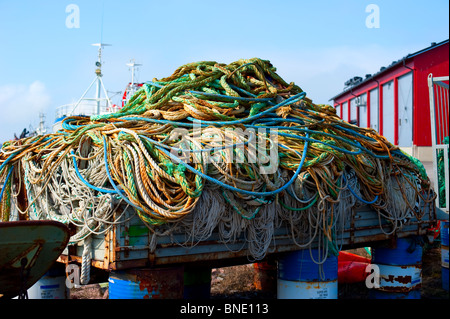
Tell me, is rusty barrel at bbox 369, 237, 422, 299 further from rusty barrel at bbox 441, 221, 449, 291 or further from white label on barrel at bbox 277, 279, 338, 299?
rusty barrel at bbox 441, 221, 449, 291

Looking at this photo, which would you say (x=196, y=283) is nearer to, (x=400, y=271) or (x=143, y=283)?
(x=143, y=283)

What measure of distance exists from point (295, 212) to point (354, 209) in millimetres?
908

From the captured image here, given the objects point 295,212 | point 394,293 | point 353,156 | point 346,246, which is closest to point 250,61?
point 353,156

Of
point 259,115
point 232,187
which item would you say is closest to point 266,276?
point 259,115

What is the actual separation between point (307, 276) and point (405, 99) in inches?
655

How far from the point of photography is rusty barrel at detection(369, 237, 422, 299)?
5.41 meters

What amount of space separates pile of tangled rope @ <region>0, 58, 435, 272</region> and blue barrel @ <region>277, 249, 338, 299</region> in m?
0.17

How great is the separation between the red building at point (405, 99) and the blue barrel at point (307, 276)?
49.0ft

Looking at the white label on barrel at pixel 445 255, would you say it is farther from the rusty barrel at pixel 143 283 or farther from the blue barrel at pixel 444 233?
the rusty barrel at pixel 143 283

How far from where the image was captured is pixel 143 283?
3.53 m

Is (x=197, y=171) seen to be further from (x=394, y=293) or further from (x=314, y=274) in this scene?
(x=394, y=293)

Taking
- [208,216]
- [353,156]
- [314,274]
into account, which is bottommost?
[314,274]

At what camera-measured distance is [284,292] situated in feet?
15.0

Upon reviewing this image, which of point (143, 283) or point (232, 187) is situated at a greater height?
point (232, 187)
